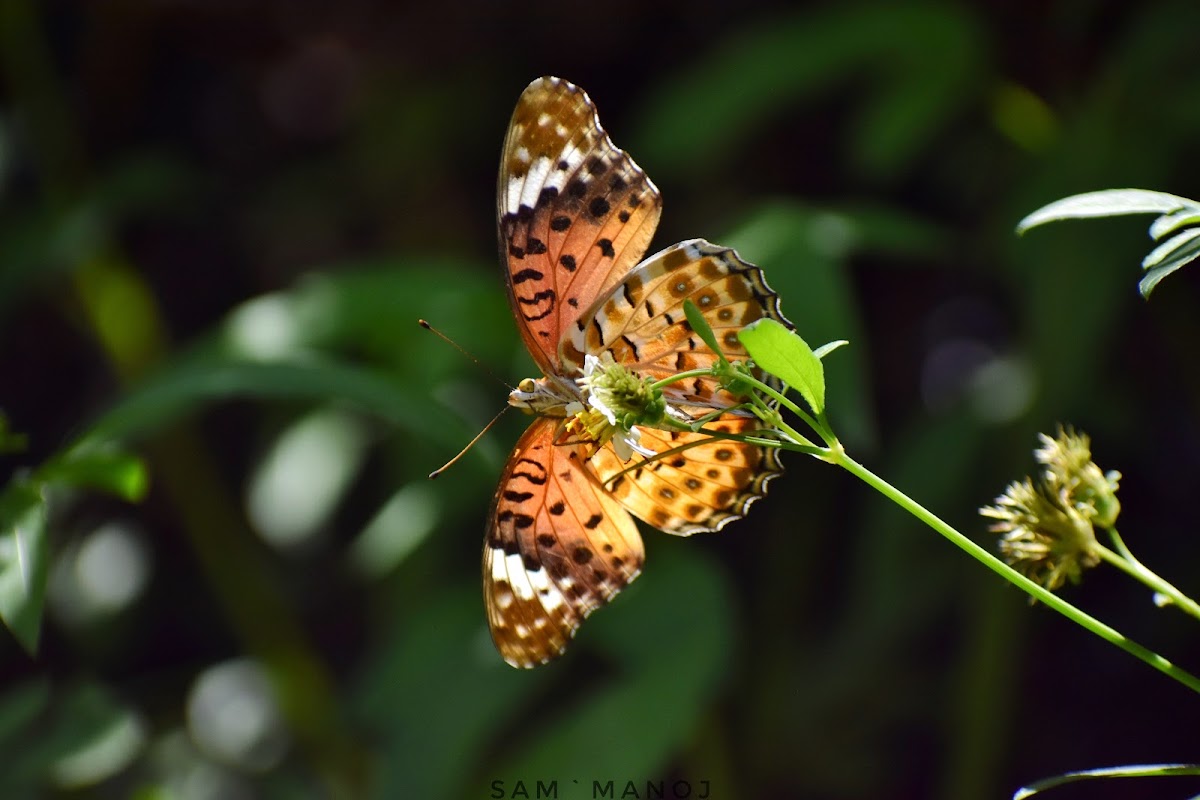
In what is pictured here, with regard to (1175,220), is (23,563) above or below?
below

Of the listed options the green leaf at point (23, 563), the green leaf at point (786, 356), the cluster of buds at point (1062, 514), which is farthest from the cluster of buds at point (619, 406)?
the green leaf at point (23, 563)

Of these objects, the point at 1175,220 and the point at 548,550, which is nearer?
the point at 1175,220

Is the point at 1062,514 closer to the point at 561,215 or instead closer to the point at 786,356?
the point at 786,356

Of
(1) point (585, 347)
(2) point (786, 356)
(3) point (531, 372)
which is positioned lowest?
(3) point (531, 372)

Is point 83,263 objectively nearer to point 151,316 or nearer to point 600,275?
point 151,316

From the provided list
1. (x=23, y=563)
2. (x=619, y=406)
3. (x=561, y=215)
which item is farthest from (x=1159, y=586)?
(x=23, y=563)

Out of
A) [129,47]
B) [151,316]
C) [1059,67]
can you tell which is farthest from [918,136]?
[129,47]

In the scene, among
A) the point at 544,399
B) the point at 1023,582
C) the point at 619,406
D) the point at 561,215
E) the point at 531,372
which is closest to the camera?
the point at 1023,582

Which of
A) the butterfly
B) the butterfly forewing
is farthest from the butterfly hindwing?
the butterfly forewing
